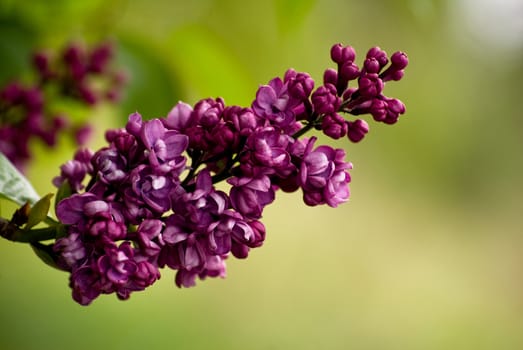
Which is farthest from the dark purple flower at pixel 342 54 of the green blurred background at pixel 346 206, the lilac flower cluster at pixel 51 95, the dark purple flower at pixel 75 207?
the green blurred background at pixel 346 206

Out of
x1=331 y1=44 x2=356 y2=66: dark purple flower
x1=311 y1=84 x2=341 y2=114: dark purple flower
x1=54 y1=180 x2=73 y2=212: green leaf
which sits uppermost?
x1=331 y1=44 x2=356 y2=66: dark purple flower

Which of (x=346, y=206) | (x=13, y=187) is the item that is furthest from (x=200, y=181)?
(x=346, y=206)

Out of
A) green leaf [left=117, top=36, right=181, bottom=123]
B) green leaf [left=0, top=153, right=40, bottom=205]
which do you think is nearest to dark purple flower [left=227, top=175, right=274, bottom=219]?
green leaf [left=0, top=153, right=40, bottom=205]

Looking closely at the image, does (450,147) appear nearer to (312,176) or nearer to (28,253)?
(28,253)

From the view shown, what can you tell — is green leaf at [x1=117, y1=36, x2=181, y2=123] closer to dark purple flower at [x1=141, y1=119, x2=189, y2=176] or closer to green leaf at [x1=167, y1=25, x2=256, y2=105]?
green leaf at [x1=167, y1=25, x2=256, y2=105]

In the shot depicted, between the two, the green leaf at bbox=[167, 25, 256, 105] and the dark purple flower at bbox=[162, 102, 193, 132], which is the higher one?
the green leaf at bbox=[167, 25, 256, 105]

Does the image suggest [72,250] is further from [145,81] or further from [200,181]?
[145,81]

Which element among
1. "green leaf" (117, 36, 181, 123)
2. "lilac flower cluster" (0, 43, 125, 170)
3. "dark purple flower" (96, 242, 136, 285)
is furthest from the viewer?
"green leaf" (117, 36, 181, 123)

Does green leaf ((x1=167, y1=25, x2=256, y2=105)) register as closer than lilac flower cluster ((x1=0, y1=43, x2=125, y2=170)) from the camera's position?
No

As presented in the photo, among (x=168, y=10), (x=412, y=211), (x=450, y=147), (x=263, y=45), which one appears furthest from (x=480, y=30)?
(x=168, y=10)
